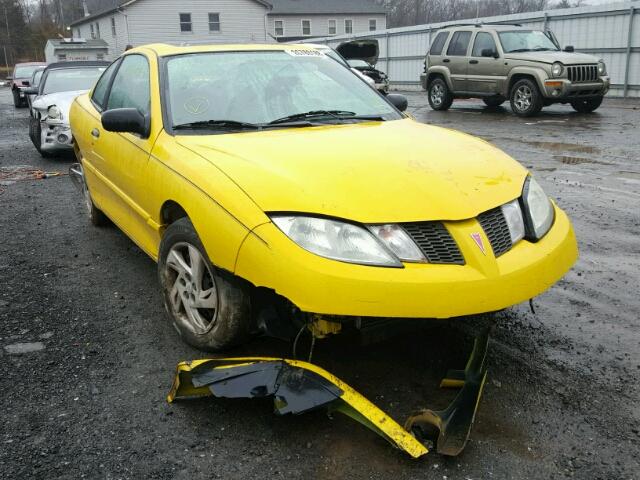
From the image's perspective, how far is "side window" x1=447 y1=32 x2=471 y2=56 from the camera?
16.0 meters

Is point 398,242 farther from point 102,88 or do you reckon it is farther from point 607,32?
point 607,32

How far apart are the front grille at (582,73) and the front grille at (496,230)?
40.1ft

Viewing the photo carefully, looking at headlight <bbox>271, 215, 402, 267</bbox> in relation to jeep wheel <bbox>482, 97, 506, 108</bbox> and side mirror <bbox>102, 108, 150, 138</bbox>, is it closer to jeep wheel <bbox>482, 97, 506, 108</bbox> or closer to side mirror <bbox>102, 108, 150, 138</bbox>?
side mirror <bbox>102, 108, 150, 138</bbox>

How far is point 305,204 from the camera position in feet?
8.86

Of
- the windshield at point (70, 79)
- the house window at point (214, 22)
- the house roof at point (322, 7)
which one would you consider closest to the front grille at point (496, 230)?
the windshield at point (70, 79)

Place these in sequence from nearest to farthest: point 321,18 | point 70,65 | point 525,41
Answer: point 70,65
point 525,41
point 321,18

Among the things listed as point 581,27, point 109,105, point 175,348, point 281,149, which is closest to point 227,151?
point 281,149

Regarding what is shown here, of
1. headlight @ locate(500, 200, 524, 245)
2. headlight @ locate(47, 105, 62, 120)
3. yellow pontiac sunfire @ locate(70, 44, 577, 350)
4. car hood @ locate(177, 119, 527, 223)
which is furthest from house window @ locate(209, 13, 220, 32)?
headlight @ locate(500, 200, 524, 245)

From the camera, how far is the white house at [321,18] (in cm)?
6175

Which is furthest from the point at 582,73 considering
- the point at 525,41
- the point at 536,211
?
the point at 536,211

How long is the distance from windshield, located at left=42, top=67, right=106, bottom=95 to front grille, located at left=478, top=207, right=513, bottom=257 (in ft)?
33.4

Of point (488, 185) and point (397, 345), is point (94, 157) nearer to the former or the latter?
point (397, 345)

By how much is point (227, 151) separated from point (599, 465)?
2197 mm

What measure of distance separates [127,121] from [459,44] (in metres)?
14.0
